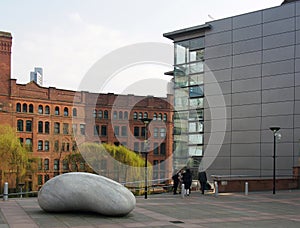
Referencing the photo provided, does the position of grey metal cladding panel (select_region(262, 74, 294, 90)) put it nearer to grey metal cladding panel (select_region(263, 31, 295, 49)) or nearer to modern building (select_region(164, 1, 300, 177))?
modern building (select_region(164, 1, 300, 177))

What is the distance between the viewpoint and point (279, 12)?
127 feet

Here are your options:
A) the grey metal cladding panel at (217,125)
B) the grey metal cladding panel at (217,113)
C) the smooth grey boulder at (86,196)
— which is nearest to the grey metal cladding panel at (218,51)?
the grey metal cladding panel at (217,113)

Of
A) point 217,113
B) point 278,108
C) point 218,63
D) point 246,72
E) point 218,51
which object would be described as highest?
point 218,51

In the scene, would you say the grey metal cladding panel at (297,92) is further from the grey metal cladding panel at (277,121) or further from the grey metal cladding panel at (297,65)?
the grey metal cladding panel at (277,121)

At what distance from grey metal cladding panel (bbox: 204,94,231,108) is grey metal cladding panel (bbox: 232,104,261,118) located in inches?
39.6

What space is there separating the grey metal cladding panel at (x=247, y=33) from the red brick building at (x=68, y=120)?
24.9 meters

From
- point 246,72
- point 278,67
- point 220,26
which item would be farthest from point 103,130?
point 278,67

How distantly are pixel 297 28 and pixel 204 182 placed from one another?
19088 millimetres

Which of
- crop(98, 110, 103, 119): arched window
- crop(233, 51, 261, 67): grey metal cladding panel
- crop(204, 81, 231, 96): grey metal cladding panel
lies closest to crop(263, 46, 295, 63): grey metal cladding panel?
crop(233, 51, 261, 67): grey metal cladding panel

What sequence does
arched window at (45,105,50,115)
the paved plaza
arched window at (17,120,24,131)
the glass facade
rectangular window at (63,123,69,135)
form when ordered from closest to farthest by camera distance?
the paved plaza
the glass facade
arched window at (17,120,24,131)
arched window at (45,105,50,115)
rectangular window at (63,123,69,135)

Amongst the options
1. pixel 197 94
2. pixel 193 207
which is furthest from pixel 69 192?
pixel 197 94

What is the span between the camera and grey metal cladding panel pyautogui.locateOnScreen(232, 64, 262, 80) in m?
40.0

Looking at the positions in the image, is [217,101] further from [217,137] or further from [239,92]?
[217,137]

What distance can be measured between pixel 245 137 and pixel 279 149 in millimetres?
3850
